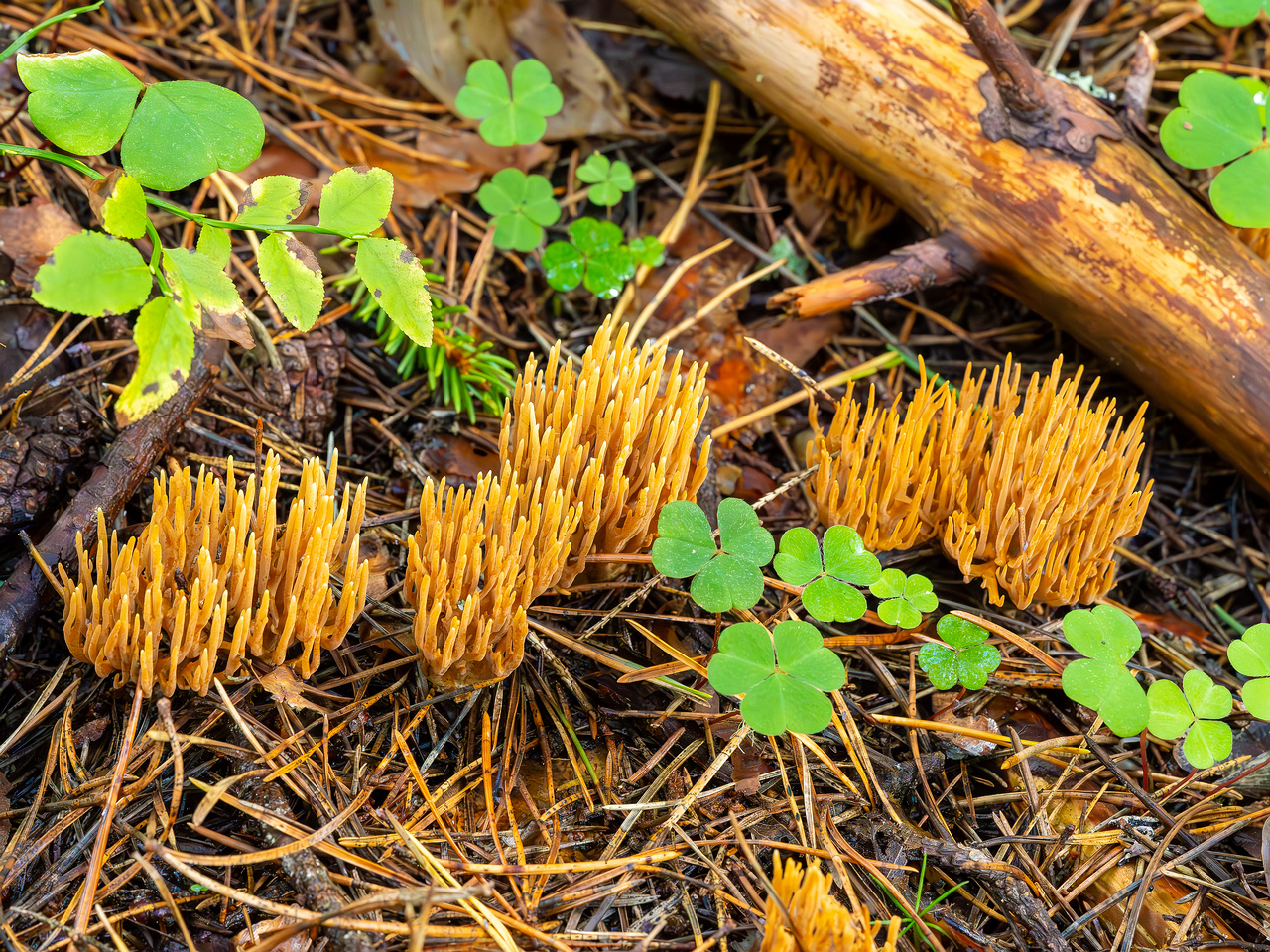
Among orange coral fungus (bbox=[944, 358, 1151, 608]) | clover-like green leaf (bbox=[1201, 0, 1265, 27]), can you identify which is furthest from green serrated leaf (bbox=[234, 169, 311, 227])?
clover-like green leaf (bbox=[1201, 0, 1265, 27])

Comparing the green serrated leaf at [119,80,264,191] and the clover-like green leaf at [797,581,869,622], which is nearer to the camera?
the green serrated leaf at [119,80,264,191]

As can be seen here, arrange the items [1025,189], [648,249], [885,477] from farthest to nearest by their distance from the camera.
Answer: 1. [648,249]
2. [1025,189]
3. [885,477]

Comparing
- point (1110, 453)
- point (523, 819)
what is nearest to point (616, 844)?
point (523, 819)

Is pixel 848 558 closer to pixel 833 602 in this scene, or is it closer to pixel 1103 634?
pixel 833 602

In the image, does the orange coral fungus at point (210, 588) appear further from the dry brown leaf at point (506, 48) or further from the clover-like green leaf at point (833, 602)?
the dry brown leaf at point (506, 48)

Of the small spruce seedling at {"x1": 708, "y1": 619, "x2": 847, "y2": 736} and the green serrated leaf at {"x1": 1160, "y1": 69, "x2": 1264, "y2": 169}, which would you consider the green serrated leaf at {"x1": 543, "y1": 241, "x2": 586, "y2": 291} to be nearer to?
the small spruce seedling at {"x1": 708, "y1": 619, "x2": 847, "y2": 736}

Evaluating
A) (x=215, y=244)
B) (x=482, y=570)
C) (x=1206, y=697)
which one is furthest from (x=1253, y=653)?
(x=215, y=244)

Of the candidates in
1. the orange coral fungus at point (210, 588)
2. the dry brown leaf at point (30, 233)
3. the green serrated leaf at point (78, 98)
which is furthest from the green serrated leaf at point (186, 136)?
the dry brown leaf at point (30, 233)

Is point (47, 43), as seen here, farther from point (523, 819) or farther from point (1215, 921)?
point (1215, 921)
